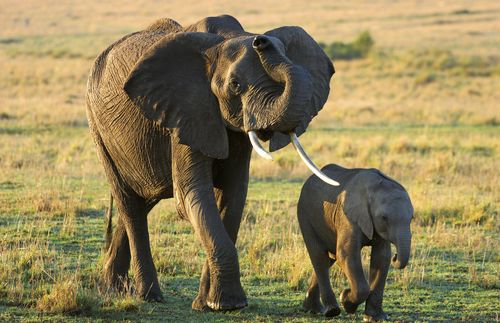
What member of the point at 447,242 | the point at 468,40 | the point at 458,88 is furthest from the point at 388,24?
the point at 447,242

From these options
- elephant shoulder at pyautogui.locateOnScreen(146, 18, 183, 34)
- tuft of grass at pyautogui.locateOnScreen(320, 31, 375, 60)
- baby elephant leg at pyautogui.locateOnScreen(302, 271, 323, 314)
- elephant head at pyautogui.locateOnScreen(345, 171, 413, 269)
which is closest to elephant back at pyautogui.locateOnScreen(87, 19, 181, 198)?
elephant shoulder at pyautogui.locateOnScreen(146, 18, 183, 34)

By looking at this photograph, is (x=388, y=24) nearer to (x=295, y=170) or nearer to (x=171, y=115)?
(x=295, y=170)

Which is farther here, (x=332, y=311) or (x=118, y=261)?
(x=118, y=261)

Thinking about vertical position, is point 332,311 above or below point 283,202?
above

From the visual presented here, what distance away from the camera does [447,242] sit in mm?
11805

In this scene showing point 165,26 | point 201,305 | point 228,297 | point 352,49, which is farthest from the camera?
point 352,49

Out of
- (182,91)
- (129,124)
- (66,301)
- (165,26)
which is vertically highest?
(165,26)

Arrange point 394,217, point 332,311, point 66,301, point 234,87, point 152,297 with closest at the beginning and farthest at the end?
1. point 234,87
2. point 394,217
3. point 66,301
4. point 332,311
5. point 152,297

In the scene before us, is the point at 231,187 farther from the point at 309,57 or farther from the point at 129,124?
the point at 309,57

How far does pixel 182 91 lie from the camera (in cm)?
808

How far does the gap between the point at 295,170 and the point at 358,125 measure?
9.15 meters

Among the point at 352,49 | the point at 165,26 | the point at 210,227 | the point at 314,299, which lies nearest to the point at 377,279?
the point at 314,299

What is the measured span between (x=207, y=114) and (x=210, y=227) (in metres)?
0.80

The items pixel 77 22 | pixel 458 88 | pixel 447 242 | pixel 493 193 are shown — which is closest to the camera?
pixel 447 242
